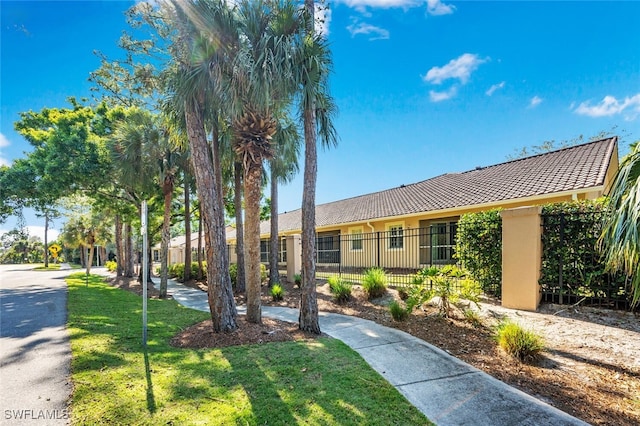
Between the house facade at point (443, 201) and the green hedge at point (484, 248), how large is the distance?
1.97 meters

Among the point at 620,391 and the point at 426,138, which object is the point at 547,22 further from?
the point at 620,391

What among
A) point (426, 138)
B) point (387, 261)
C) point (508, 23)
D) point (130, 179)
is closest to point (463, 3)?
point (508, 23)

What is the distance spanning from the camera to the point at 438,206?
1528 centimetres

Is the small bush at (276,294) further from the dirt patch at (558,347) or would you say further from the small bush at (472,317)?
the small bush at (472,317)

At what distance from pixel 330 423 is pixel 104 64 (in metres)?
16.5

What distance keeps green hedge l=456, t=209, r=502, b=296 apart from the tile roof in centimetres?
445

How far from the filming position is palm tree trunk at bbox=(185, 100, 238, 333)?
680cm

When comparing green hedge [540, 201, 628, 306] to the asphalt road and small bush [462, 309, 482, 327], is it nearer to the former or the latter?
small bush [462, 309, 482, 327]

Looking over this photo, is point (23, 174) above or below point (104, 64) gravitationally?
below

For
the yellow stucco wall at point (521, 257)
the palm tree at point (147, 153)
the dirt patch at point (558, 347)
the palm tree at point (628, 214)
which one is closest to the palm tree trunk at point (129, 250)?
the palm tree at point (147, 153)

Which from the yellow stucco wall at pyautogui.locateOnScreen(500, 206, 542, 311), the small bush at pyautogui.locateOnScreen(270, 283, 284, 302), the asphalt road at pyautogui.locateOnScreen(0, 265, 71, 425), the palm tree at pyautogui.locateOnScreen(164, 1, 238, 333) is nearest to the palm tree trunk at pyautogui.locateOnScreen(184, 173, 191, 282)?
the small bush at pyautogui.locateOnScreen(270, 283, 284, 302)

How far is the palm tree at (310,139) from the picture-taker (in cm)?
699

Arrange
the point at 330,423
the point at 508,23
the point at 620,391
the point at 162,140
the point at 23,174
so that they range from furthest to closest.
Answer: the point at 23,174
the point at 162,140
the point at 508,23
the point at 620,391
the point at 330,423

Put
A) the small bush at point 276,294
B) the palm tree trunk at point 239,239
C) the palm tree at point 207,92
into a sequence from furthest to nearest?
the palm tree trunk at point 239,239
the small bush at point 276,294
the palm tree at point 207,92
